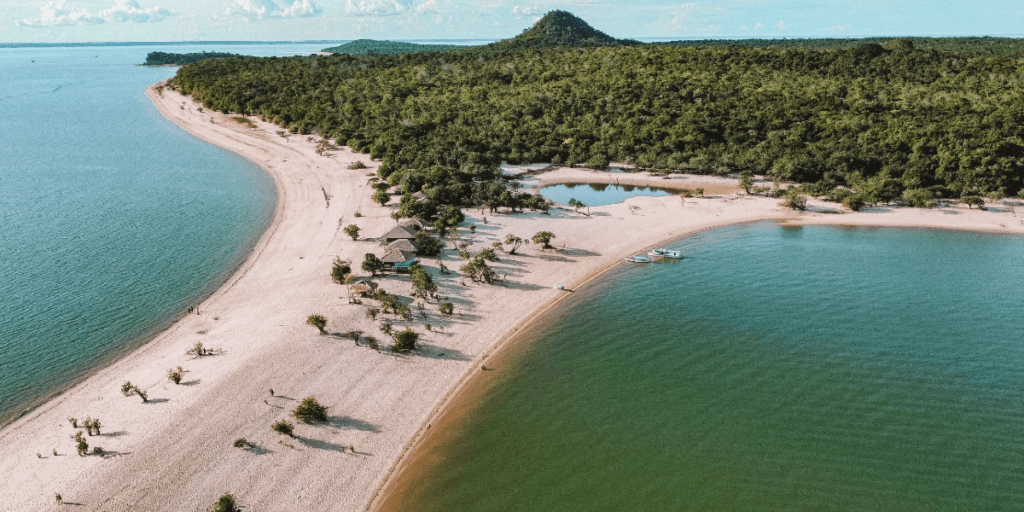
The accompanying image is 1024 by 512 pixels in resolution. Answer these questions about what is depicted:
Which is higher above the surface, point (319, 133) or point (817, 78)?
point (817, 78)

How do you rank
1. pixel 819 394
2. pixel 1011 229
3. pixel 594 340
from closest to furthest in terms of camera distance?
pixel 819 394 → pixel 594 340 → pixel 1011 229

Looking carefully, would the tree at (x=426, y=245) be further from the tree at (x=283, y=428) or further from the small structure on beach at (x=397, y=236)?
the tree at (x=283, y=428)

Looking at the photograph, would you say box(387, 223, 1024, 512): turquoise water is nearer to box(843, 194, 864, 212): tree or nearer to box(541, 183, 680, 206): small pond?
box(843, 194, 864, 212): tree

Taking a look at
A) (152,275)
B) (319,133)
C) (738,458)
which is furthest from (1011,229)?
(319,133)

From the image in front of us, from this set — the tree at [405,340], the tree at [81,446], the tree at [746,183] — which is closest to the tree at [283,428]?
the tree at [81,446]

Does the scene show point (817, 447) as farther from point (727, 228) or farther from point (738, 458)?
point (727, 228)
